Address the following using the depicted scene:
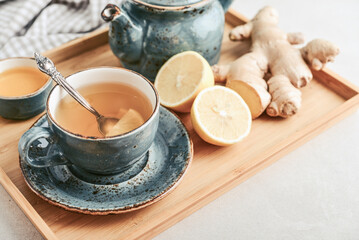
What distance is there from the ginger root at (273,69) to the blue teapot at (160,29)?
0.09m

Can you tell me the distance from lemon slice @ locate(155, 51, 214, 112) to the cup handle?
0.89 feet

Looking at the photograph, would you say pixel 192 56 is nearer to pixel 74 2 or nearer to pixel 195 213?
pixel 195 213

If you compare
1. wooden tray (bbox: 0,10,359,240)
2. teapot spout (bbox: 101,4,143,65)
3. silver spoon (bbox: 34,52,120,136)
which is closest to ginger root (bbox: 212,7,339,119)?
wooden tray (bbox: 0,10,359,240)

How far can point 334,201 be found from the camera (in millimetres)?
874

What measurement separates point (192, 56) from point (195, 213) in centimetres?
35

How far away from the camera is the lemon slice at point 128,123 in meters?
0.80

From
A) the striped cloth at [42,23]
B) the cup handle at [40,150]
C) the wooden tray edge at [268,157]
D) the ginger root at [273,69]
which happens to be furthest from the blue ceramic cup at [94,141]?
the striped cloth at [42,23]

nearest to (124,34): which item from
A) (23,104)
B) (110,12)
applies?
(110,12)

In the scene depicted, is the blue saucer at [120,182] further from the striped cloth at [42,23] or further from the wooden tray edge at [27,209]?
the striped cloth at [42,23]

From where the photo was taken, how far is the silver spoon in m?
0.78

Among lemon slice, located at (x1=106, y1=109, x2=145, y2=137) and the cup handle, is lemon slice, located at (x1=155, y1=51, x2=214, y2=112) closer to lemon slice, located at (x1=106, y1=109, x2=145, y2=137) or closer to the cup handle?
lemon slice, located at (x1=106, y1=109, x2=145, y2=137)

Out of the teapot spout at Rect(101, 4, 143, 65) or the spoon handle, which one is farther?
the teapot spout at Rect(101, 4, 143, 65)

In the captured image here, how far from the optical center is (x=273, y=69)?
41.9 inches

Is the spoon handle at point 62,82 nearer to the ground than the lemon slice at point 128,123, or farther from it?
farther from it
